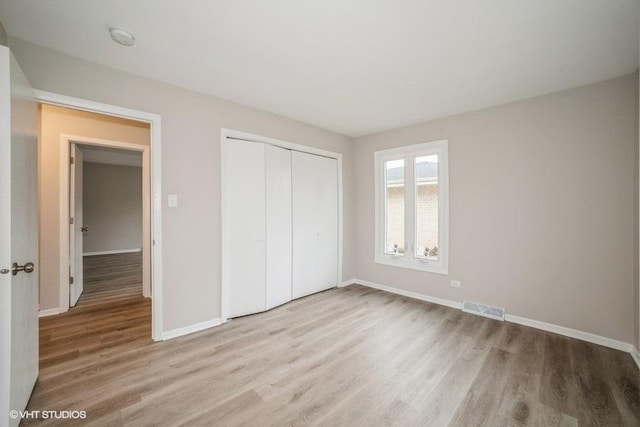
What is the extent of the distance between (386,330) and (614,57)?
3.14 meters

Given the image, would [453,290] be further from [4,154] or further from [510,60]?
[4,154]

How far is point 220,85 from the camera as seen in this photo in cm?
267

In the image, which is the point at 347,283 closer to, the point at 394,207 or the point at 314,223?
the point at 314,223

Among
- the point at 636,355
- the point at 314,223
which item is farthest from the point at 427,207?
the point at 636,355

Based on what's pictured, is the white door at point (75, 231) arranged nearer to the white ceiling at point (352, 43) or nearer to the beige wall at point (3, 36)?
the beige wall at point (3, 36)

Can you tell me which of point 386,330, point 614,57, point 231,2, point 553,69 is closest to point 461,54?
point 553,69

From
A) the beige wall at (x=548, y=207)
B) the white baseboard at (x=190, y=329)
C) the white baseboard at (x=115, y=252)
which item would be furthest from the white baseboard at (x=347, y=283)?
the white baseboard at (x=115, y=252)

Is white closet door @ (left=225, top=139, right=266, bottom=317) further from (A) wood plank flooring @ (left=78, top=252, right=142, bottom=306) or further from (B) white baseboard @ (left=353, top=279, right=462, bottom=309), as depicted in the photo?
(A) wood plank flooring @ (left=78, top=252, right=142, bottom=306)

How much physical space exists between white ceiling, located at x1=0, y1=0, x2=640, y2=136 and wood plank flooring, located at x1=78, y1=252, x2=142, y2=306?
3277 millimetres

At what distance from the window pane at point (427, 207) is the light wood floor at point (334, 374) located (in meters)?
1.04

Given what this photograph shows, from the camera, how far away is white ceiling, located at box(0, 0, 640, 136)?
5.42ft

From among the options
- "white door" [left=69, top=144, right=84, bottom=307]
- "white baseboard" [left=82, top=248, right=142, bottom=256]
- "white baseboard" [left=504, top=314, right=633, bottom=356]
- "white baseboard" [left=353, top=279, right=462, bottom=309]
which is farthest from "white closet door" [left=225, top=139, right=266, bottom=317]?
"white baseboard" [left=82, top=248, right=142, bottom=256]

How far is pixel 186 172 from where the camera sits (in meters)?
2.73

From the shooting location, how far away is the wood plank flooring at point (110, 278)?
3.88 metres
